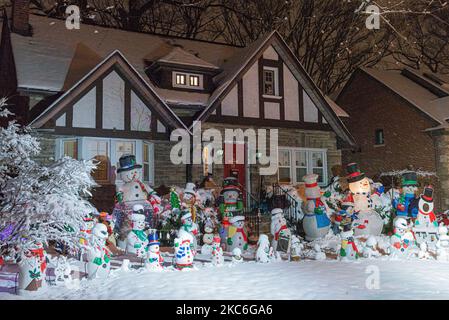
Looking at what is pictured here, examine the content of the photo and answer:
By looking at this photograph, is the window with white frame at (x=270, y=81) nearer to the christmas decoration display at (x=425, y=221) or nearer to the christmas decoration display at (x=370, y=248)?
the christmas decoration display at (x=425, y=221)

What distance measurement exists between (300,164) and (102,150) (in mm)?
7910

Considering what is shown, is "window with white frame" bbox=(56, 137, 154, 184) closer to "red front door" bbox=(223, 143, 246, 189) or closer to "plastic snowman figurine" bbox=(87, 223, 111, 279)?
"red front door" bbox=(223, 143, 246, 189)

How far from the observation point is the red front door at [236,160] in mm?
16922

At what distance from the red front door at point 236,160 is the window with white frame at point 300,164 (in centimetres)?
155

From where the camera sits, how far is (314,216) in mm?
12477

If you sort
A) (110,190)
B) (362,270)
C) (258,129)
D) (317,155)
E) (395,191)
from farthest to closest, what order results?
(317,155) < (258,129) < (395,191) < (110,190) < (362,270)

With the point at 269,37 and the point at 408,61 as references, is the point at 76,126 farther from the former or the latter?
the point at 408,61

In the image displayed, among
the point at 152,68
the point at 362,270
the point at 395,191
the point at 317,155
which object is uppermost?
the point at 152,68

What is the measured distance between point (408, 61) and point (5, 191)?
94.9 feet

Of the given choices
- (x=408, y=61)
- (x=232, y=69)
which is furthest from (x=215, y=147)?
(x=408, y=61)

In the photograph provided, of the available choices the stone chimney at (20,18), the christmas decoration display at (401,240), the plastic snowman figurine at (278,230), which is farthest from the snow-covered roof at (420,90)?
the stone chimney at (20,18)

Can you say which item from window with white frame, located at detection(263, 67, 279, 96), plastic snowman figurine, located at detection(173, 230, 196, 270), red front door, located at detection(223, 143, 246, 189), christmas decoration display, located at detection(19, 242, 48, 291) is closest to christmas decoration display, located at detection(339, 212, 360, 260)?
plastic snowman figurine, located at detection(173, 230, 196, 270)

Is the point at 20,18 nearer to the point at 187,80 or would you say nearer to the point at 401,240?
the point at 187,80

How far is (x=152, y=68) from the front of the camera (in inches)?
680
